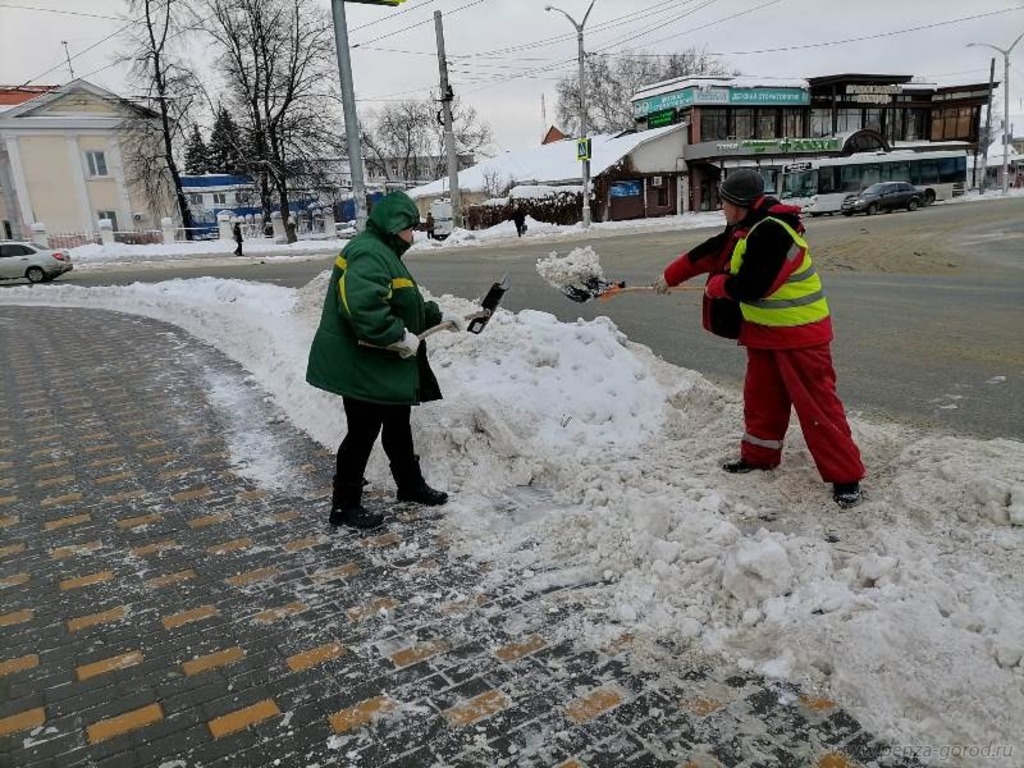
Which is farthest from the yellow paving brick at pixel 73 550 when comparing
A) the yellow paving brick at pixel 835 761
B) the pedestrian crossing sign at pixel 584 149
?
the pedestrian crossing sign at pixel 584 149

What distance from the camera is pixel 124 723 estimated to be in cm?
262

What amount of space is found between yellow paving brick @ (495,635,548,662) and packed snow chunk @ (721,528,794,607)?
0.75 meters

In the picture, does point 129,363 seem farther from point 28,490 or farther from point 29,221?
point 29,221

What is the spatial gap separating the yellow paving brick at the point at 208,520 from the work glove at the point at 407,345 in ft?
4.61

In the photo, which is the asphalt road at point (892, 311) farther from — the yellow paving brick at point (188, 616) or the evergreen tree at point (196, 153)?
the evergreen tree at point (196, 153)

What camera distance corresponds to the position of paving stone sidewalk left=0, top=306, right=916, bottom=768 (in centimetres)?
244

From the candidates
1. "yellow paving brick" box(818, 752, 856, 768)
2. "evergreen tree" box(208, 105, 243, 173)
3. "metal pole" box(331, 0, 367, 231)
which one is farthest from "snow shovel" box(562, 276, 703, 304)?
"evergreen tree" box(208, 105, 243, 173)

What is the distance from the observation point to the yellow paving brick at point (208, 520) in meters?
4.21

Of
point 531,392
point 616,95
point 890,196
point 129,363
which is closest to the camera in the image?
point 531,392

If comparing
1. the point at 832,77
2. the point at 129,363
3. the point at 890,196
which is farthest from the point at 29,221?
the point at 832,77

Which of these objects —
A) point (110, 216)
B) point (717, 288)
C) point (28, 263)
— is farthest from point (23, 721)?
point (110, 216)

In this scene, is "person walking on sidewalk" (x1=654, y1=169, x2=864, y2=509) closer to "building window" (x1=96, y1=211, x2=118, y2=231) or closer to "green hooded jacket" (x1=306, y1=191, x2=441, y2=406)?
"green hooded jacket" (x1=306, y1=191, x2=441, y2=406)

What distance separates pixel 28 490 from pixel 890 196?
119 feet

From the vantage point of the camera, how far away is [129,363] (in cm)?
837
